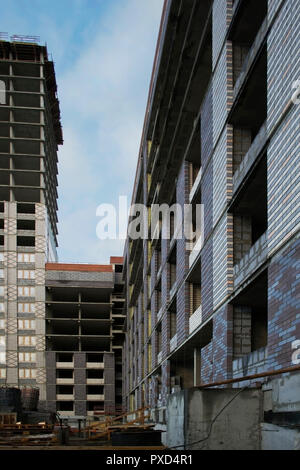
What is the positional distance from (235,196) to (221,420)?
6102 millimetres

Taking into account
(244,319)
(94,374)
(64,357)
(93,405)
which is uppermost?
(244,319)

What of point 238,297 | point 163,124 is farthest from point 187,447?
point 163,124

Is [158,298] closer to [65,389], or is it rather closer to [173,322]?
[173,322]

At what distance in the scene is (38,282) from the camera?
6581 cm

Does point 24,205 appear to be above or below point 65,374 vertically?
above

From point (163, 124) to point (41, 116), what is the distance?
45.0m

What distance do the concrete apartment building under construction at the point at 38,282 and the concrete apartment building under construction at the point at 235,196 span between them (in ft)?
133

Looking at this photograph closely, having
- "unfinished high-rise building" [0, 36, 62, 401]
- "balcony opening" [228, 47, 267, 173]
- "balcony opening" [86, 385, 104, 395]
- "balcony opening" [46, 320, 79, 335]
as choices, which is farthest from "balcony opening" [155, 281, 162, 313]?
"balcony opening" [86, 385, 104, 395]

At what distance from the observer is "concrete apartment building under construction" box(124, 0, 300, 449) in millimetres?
9898

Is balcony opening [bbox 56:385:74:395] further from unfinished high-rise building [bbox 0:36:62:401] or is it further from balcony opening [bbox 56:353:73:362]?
unfinished high-rise building [bbox 0:36:62:401]

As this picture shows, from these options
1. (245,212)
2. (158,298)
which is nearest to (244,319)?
(245,212)

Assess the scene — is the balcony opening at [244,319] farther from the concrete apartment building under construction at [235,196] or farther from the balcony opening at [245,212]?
the balcony opening at [245,212]

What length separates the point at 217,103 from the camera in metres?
15.8

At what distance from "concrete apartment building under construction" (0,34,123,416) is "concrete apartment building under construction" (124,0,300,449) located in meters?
40.6
